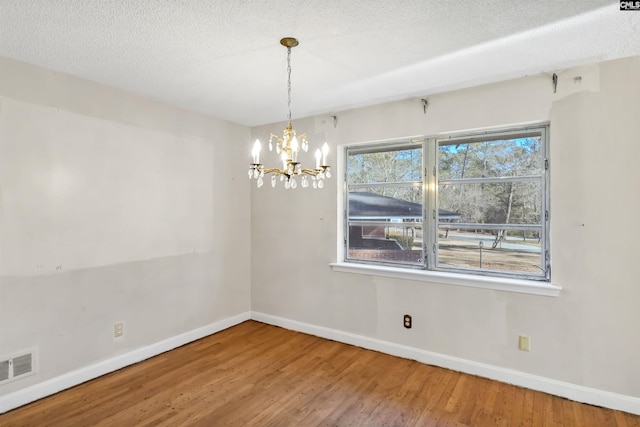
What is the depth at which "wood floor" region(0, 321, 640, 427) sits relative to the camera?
226 cm

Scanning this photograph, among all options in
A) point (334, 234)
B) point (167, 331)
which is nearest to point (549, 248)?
point (334, 234)

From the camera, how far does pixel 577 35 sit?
6.66ft

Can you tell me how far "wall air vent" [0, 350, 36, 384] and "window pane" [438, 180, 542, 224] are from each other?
358cm

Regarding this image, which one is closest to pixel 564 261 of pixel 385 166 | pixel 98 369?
pixel 385 166

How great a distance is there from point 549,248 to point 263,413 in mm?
2534

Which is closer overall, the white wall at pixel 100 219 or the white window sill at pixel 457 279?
the white wall at pixel 100 219

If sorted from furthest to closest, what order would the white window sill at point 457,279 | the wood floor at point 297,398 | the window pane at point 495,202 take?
the window pane at point 495,202, the white window sill at point 457,279, the wood floor at point 297,398

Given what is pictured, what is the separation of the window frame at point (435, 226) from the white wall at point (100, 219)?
1.49 meters

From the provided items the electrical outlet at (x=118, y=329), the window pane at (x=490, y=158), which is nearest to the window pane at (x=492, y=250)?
the window pane at (x=490, y=158)

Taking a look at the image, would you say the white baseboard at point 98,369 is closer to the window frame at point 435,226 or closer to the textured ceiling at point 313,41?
the window frame at point 435,226

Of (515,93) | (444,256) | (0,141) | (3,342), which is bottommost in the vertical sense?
(3,342)

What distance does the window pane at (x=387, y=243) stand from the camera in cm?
334

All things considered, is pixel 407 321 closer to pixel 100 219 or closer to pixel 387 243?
pixel 387 243

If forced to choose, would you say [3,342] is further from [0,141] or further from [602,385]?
[602,385]
